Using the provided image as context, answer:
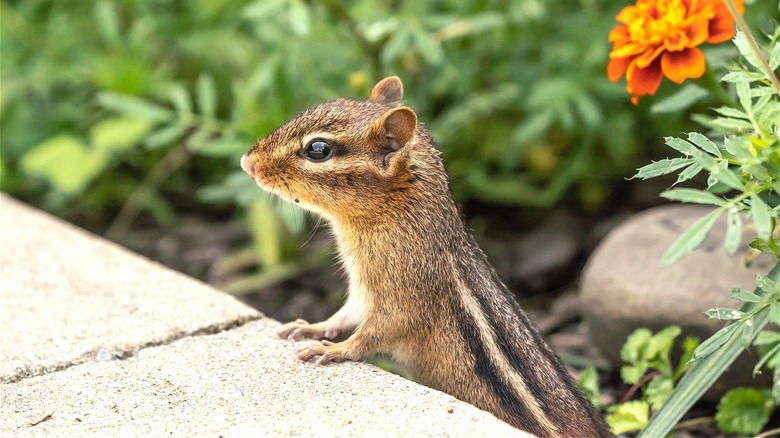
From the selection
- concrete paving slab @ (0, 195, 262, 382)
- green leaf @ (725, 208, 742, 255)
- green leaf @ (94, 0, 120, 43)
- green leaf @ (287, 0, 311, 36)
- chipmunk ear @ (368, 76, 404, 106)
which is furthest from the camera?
green leaf @ (94, 0, 120, 43)

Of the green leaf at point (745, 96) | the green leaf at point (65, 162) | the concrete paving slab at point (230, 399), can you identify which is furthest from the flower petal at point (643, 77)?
the green leaf at point (65, 162)

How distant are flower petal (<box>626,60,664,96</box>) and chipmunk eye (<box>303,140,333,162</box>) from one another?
3.21 feet

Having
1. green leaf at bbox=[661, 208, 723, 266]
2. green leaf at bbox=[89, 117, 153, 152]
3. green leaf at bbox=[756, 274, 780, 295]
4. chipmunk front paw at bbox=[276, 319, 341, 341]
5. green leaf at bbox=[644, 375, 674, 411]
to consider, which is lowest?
green leaf at bbox=[644, 375, 674, 411]

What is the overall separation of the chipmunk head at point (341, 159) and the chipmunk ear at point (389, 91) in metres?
0.23

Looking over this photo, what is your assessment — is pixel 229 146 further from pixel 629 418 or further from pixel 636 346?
pixel 629 418

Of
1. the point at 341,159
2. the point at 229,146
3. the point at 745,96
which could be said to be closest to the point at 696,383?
the point at 745,96

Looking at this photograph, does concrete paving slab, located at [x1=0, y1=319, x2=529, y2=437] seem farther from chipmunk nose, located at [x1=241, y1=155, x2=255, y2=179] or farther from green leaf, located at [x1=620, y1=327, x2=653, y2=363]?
green leaf, located at [x1=620, y1=327, x2=653, y2=363]

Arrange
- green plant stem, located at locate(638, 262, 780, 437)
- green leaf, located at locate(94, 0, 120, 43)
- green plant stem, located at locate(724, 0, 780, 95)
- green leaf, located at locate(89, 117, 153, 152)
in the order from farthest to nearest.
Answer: green leaf, located at locate(94, 0, 120, 43)
green leaf, located at locate(89, 117, 153, 152)
green plant stem, located at locate(638, 262, 780, 437)
green plant stem, located at locate(724, 0, 780, 95)

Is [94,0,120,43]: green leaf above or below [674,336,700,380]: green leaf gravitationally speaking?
above

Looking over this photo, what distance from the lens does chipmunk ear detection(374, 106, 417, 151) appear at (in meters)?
3.17

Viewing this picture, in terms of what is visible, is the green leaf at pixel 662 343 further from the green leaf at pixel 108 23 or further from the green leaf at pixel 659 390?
the green leaf at pixel 108 23

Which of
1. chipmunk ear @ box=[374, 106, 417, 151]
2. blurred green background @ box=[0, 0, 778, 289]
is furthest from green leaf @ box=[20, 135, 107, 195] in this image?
chipmunk ear @ box=[374, 106, 417, 151]

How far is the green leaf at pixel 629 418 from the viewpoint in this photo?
3291mm

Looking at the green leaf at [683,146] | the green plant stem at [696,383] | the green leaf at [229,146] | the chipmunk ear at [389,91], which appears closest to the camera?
the green leaf at [683,146]
